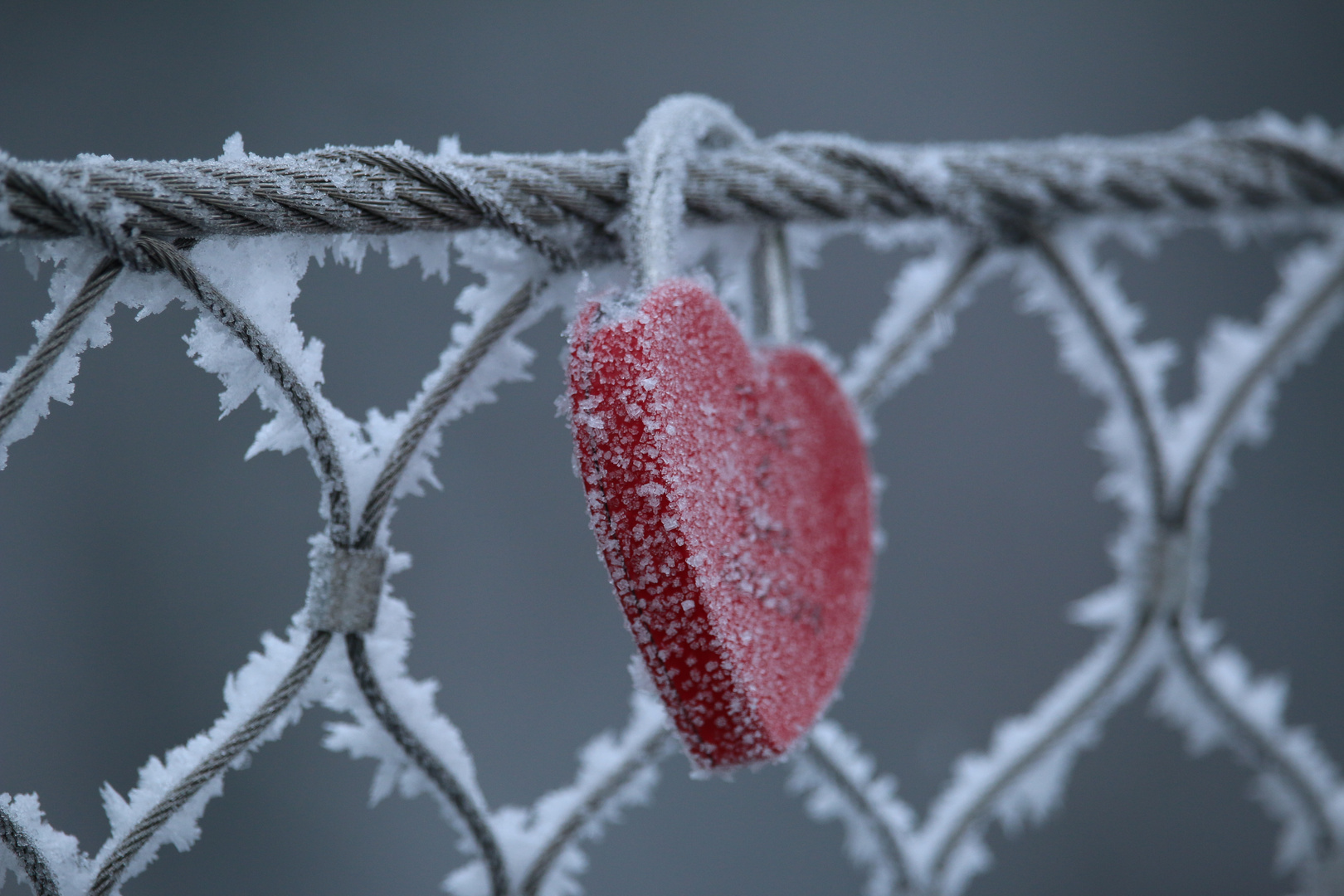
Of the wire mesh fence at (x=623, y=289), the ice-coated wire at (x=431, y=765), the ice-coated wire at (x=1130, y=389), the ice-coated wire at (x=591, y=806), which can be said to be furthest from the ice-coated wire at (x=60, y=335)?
the ice-coated wire at (x=1130, y=389)

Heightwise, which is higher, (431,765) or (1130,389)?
(1130,389)

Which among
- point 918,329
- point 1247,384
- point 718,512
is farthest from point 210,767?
point 1247,384

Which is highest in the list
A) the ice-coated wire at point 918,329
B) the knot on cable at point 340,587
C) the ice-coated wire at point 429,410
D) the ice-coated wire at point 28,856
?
the ice-coated wire at point 918,329

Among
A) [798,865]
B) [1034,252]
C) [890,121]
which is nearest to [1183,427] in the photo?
[1034,252]

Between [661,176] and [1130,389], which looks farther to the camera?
[1130,389]

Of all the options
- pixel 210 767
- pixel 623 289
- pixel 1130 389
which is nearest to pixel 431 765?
pixel 210 767

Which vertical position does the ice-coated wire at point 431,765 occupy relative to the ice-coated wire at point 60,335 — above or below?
below

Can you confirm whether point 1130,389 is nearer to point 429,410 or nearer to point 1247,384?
point 1247,384

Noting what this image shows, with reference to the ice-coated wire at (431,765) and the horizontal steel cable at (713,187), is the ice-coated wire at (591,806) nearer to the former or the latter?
the ice-coated wire at (431,765)
